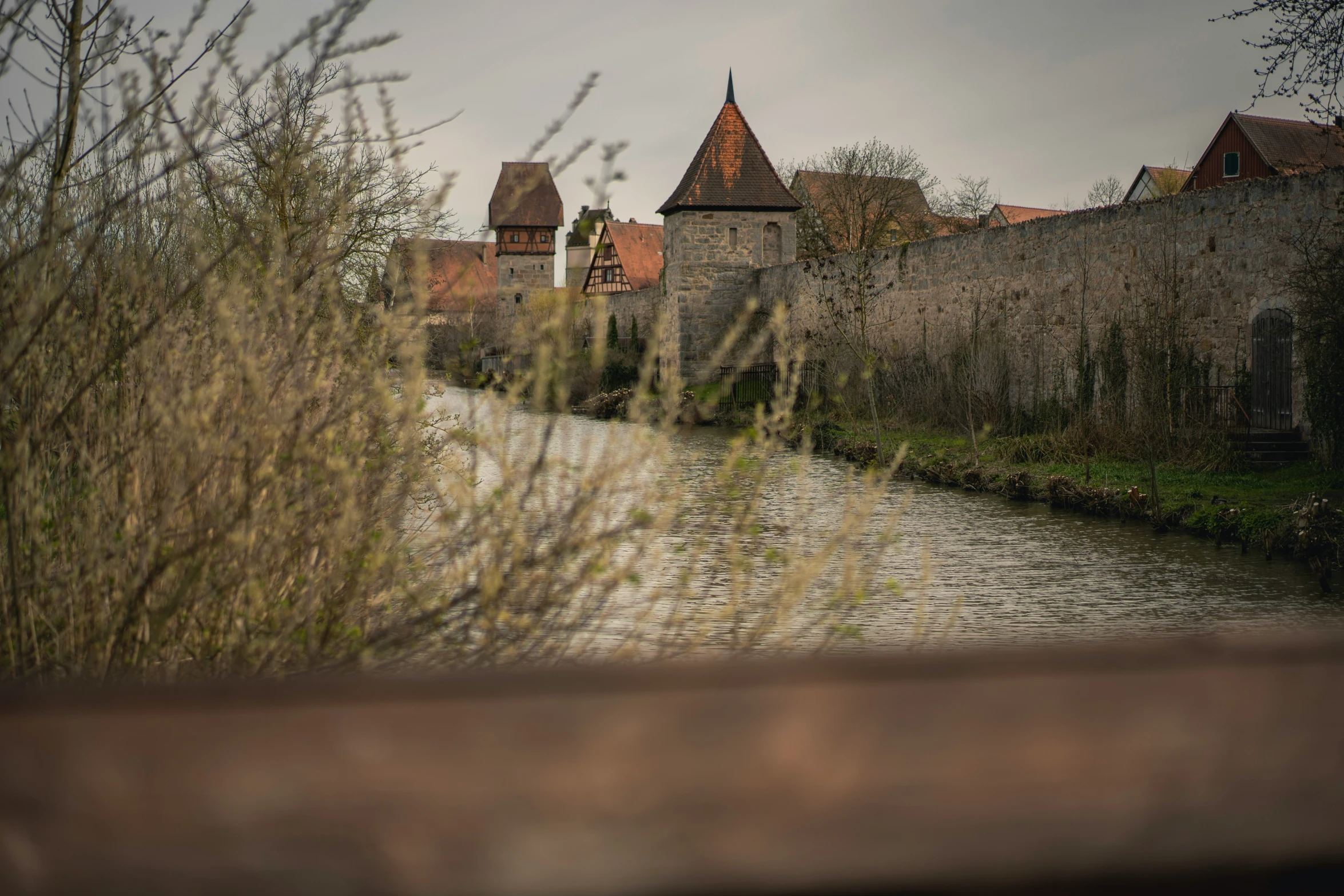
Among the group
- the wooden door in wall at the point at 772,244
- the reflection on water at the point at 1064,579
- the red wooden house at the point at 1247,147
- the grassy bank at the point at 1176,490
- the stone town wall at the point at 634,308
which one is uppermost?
the red wooden house at the point at 1247,147

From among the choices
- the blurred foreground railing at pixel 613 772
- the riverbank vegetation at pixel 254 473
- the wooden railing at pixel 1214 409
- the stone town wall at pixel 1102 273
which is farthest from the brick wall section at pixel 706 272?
the blurred foreground railing at pixel 613 772

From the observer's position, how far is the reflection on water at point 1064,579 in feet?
20.7

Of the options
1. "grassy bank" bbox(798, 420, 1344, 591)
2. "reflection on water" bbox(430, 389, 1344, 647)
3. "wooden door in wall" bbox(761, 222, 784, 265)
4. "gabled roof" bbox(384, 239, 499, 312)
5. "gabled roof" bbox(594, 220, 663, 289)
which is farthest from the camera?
"gabled roof" bbox(594, 220, 663, 289)

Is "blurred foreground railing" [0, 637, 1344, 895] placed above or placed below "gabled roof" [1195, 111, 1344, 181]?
below

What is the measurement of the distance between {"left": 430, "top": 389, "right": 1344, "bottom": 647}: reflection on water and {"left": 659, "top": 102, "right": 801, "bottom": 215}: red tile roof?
19.7m

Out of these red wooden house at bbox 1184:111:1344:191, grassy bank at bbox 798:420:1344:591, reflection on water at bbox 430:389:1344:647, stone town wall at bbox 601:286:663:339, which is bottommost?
reflection on water at bbox 430:389:1344:647

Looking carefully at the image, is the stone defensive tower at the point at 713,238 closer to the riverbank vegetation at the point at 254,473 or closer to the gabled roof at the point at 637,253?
the gabled roof at the point at 637,253

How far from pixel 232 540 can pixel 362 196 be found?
870 cm

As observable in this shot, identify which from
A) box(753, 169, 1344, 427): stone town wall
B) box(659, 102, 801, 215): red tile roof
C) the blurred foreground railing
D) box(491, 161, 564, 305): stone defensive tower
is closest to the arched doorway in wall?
box(753, 169, 1344, 427): stone town wall

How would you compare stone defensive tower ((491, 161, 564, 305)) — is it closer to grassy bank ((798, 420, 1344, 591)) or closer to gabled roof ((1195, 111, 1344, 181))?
gabled roof ((1195, 111, 1344, 181))

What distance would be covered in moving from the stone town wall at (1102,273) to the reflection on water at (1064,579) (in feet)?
15.5

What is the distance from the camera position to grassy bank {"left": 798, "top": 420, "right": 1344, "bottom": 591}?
334 inches

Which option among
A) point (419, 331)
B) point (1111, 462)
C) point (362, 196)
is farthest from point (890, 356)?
point (419, 331)

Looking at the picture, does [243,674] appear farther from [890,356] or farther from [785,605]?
[890,356]
